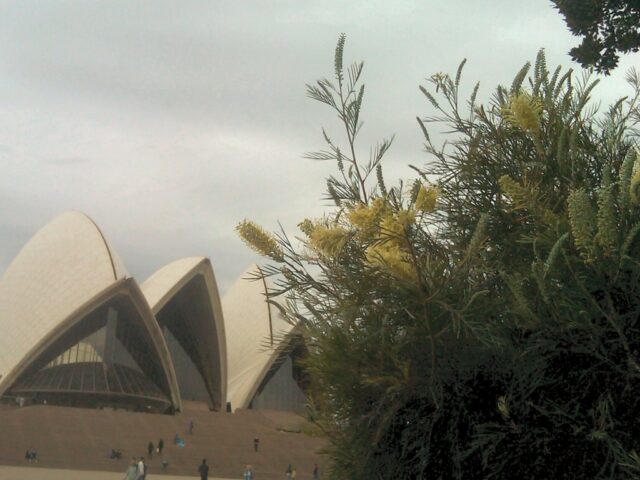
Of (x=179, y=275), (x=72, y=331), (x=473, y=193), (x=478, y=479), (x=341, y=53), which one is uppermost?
(x=179, y=275)

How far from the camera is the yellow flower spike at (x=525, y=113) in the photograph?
3.33 metres

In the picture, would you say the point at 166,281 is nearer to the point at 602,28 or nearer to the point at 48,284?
the point at 48,284

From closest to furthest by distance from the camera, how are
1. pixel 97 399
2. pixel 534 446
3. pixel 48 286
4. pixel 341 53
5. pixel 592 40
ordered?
pixel 534 446 → pixel 341 53 → pixel 592 40 → pixel 48 286 → pixel 97 399

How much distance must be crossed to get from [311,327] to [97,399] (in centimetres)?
3455

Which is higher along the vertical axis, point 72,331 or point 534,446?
point 72,331

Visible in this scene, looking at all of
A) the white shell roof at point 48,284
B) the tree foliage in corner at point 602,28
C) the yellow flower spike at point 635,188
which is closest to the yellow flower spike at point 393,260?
the yellow flower spike at point 635,188

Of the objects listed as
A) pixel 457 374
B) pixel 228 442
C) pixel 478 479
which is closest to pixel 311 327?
pixel 457 374

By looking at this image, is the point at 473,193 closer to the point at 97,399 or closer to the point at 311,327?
the point at 311,327

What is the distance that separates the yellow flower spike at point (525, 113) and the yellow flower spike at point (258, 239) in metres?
1.15

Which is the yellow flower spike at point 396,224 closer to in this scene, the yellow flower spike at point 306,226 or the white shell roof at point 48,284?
the yellow flower spike at point 306,226

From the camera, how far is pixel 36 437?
2588 cm

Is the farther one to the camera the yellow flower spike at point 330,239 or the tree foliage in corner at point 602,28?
the tree foliage in corner at point 602,28

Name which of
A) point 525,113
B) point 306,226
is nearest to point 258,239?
point 306,226

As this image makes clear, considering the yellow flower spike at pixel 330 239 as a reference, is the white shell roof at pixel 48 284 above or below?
above
